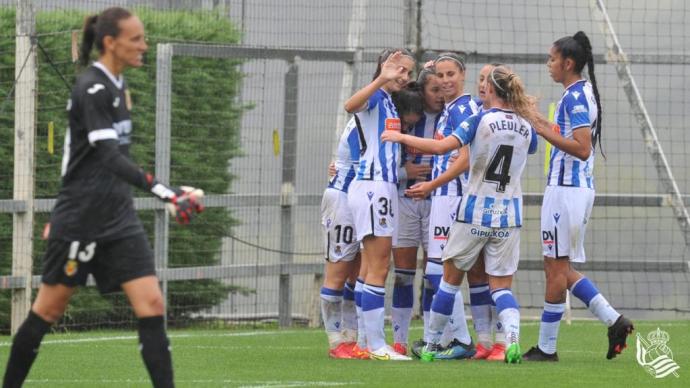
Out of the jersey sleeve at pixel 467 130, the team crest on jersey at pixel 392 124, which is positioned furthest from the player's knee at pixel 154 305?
the team crest on jersey at pixel 392 124

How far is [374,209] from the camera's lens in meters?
9.95

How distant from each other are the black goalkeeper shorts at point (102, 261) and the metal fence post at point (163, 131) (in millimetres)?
7232

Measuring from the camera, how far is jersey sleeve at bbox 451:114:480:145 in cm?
953

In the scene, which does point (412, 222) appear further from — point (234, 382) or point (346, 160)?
point (234, 382)

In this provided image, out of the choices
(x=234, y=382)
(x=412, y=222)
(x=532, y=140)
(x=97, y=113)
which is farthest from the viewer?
(x=412, y=222)

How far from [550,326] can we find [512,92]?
1.70 metres

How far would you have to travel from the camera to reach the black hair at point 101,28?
7238mm

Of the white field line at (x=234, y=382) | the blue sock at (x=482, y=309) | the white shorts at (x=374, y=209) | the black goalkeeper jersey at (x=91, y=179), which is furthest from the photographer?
the blue sock at (x=482, y=309)

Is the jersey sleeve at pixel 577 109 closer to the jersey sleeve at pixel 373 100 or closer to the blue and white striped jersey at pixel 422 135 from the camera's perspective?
the blue and white striped jersey at pixel 422 135

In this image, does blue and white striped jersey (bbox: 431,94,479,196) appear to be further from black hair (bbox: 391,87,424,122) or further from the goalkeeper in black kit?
the goalkeeper in black kit

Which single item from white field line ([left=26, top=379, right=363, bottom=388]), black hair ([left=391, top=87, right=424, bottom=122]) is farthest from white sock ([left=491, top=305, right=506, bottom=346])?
white field line ([left=26, top=379, right=363, bottom=388])

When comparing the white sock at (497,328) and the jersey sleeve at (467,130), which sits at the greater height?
the jersey sleeve at (467,130)

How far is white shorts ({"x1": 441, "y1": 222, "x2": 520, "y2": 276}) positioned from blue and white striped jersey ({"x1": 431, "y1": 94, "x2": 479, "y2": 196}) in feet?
2.35

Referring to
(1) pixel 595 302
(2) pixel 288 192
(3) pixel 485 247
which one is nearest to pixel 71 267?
(3) pixel 485 247
